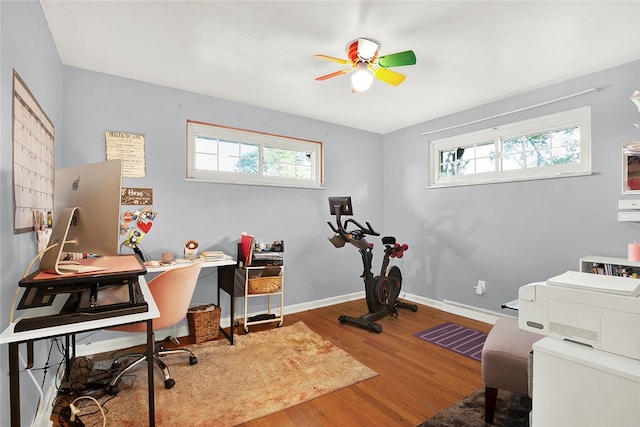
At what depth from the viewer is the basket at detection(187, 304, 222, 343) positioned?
2.83 m

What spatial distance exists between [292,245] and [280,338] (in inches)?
46.1

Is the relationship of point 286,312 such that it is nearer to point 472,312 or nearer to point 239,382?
point 239,382

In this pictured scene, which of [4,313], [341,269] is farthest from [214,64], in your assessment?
[341,269]

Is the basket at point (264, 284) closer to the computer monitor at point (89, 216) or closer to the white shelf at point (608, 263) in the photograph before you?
the computer monitor at point (89, 216)

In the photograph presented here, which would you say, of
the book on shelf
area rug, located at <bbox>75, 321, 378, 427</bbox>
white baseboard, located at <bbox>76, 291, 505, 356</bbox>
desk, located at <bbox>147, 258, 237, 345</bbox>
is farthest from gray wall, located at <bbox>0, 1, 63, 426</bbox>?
the book on shelf

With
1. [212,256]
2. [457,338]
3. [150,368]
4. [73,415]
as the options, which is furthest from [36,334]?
[457,338]

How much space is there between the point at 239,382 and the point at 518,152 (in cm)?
350

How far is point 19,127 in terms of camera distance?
4.64ft

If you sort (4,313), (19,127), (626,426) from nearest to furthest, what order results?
(626,426) → (4,313) → (19,127)

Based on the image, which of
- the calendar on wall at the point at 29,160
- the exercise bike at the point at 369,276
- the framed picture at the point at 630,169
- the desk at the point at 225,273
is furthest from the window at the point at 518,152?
the calendar on wall at the point at 29,160

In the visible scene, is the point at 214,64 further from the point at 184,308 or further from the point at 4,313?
the point at 4,313

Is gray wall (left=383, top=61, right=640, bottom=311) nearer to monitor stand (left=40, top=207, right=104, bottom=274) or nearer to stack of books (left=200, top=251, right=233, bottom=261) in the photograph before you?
stack of books (left=200, top=251, right=233, bottom=261)

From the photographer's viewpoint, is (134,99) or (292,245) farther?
(292,245)

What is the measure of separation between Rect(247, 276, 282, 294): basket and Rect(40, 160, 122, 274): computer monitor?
1.78 m
